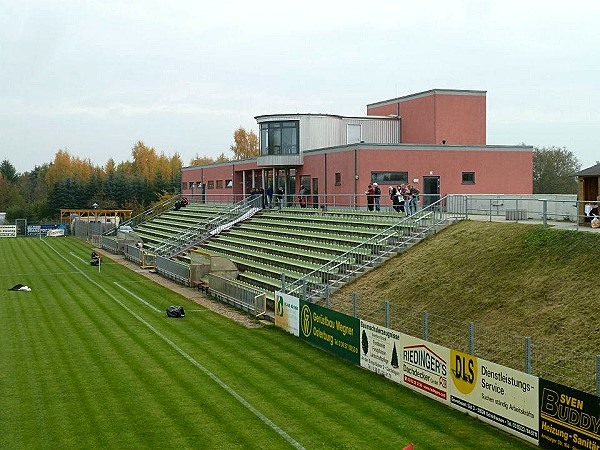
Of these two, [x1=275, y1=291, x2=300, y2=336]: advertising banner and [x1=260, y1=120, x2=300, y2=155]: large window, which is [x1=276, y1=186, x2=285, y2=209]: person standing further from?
[x1=275, y1=291, x2=300, y2=336]: advertising banner

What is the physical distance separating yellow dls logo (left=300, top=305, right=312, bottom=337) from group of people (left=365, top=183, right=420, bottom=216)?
10.5 metres

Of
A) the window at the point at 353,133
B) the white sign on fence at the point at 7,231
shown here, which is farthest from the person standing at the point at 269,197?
the white sign on fence at the point at 7,231

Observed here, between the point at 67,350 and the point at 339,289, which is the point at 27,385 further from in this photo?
the point at 339,289

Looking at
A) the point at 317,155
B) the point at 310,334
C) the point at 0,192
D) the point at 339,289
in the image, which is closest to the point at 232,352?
the point at 310,334

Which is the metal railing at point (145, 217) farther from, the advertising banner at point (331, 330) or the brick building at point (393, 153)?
the advertising banner at point (331, 330)

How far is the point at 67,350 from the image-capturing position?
2438cm

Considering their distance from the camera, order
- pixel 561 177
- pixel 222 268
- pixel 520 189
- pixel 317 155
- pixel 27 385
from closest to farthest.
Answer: pixel 27 385
pixel 222 268
pixel 520 189
pixel 317 155
pixel 561 177

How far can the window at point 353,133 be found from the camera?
52812mm

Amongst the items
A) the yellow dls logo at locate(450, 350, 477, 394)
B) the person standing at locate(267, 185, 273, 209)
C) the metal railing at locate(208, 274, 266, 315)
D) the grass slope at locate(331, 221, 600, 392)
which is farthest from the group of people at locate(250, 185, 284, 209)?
the yellow dls logo at locate(450, 350, 477, 394)

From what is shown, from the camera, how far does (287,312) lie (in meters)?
27.4

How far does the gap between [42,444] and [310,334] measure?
11274mm

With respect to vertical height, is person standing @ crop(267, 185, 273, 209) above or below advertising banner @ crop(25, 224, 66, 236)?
above

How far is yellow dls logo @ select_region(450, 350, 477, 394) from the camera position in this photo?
16969 millimetres

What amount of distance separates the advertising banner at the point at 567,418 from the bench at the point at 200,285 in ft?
80.9
